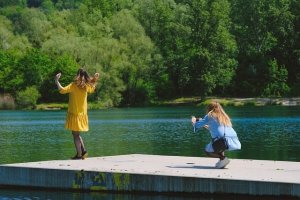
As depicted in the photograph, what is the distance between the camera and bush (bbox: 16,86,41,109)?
90.4 meters

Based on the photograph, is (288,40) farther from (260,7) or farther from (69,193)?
(69,193)

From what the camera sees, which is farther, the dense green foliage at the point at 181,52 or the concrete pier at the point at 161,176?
the dense green foliage at the point at 181,52

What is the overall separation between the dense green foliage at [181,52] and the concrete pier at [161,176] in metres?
69.8

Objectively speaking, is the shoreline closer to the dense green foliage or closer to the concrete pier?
the dense green foliage

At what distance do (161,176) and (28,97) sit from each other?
76.4 meters

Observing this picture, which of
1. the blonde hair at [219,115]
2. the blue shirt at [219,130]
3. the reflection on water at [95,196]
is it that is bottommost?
the reflection on water at [95,196]

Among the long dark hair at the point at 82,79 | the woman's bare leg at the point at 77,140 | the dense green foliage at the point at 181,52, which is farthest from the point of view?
the dense green foliage at the point at 181,52

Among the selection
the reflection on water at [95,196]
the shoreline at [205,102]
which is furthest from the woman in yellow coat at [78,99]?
the shoreline at [205,102]

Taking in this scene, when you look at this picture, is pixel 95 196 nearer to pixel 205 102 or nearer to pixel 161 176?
pixel 161 176

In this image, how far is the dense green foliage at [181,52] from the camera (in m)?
90.7

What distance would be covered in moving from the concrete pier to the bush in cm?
7219

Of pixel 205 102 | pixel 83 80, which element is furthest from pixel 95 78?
pixel 205 102

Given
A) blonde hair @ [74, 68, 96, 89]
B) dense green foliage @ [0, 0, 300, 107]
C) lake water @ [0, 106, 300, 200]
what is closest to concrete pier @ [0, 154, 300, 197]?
lake water @ [0, 106, 300, 200]

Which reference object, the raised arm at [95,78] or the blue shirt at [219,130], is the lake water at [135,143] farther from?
the raised arm at [95,78]
